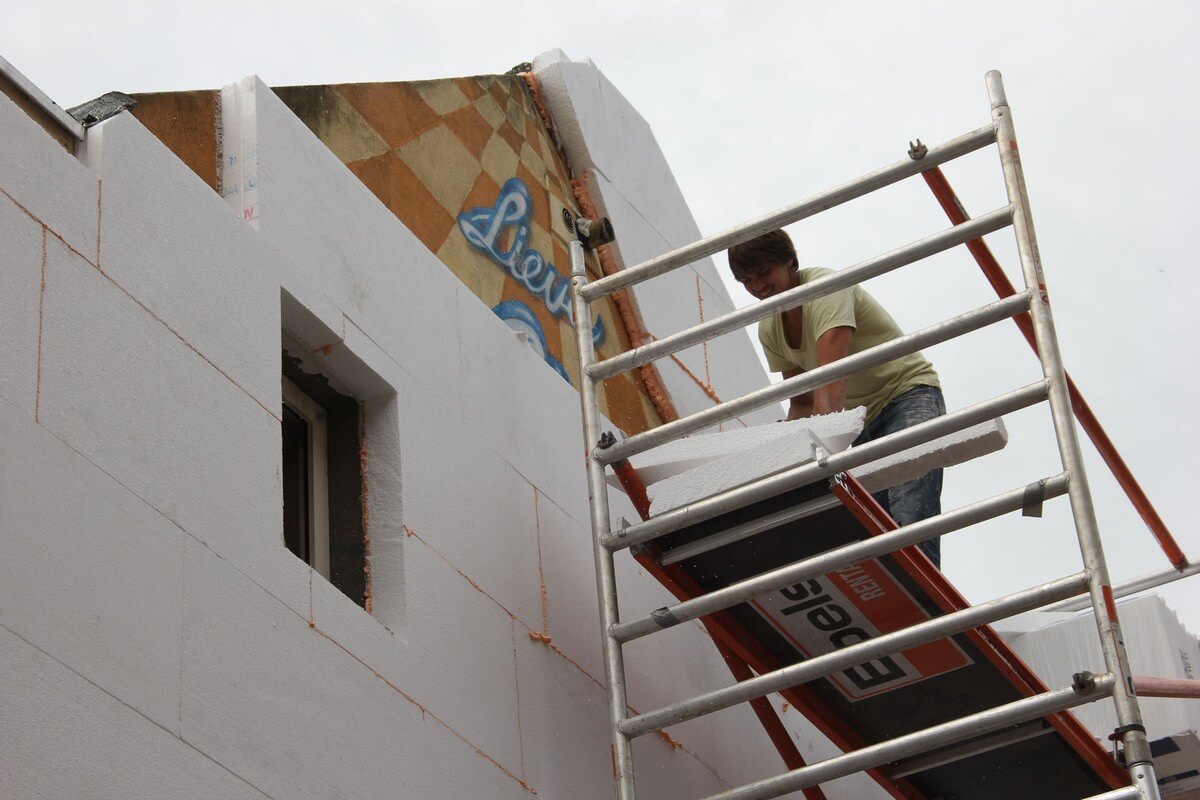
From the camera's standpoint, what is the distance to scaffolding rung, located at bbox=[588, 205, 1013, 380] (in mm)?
5117

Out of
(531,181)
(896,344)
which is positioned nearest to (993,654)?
(896,344)

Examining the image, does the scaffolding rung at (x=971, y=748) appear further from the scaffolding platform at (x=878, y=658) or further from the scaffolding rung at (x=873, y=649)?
the scaffolding rung at (x=873, y=649)

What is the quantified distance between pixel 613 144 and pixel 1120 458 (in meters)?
3.42

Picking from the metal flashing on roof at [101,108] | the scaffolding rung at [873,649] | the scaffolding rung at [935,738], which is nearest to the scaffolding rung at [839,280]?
the scaffolding rung at [873,649]

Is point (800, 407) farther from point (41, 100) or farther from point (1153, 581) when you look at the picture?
point (41, 100)

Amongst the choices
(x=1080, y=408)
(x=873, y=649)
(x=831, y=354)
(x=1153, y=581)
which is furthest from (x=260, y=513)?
(x=1153, y=581)

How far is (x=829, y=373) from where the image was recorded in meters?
5.12

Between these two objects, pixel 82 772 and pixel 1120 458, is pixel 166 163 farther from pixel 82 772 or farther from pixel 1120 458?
pixel 1120 458

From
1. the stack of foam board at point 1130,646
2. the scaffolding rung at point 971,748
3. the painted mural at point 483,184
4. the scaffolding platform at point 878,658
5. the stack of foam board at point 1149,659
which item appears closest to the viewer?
the scaffolding platform at point 878,658

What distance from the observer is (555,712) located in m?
5.65

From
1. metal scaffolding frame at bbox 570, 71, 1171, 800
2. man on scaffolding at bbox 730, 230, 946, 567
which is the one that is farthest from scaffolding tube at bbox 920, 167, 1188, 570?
man on scaffolding at bbox 730, 230, 946, 567

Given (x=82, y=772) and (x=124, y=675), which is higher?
(x=124, y=675)

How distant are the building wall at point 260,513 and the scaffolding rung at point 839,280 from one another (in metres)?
0.88

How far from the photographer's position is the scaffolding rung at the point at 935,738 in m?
4.36
